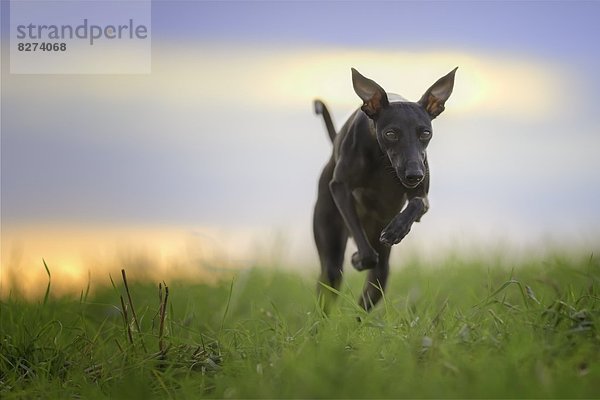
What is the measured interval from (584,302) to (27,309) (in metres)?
3.23

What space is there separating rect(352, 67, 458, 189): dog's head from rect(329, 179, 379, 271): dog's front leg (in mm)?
432

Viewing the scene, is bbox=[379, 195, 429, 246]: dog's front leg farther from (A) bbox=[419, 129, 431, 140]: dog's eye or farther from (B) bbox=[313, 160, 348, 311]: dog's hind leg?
(B) bbox=[313, 160, 348, 311]: dog's hind leg

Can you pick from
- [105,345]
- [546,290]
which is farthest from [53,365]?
[546,290]

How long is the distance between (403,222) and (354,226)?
49 cm

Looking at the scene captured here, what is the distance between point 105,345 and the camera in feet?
17.1

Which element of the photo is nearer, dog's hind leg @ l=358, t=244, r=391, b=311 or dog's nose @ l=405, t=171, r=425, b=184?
dog's nose @ l=405, t=171, r=425, b=184

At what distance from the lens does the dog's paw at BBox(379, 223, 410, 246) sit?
5.71 meters

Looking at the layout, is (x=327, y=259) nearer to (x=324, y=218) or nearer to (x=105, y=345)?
(x=324, y=218)

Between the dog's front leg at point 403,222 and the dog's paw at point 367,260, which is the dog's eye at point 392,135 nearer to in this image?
the dog's front leg at point 403,222

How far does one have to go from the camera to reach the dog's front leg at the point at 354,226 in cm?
607

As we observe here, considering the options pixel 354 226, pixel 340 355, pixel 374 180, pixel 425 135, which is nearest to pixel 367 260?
pixel 354 226

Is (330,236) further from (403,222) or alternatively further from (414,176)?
(414,176)

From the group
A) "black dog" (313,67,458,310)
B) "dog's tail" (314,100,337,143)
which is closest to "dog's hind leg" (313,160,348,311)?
"black dog" (313,67,458,310)

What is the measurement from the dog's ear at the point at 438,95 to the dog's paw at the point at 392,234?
78cm
